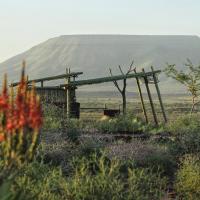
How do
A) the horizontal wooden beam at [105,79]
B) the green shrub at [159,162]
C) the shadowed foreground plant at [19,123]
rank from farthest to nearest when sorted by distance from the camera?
the horizontal wooden beam at [105,79] → the green shrub at [159,162] → the shadowed foreground plant at [19,123]

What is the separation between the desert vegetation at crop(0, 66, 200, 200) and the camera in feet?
13.3

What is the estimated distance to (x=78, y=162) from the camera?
10.6m

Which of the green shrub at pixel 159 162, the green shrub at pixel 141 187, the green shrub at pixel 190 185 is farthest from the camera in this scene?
the green shrub at pixel 159 162

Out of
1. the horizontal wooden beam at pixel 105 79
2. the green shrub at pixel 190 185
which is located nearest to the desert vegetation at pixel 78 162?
the green shrub at pixel 190 185

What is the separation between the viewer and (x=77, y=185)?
758 cm

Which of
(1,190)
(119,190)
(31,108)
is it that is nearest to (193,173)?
(119,190)

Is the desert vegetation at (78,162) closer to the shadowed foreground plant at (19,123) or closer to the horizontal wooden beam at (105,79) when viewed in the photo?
the shadowed foreground plant at (19,123)

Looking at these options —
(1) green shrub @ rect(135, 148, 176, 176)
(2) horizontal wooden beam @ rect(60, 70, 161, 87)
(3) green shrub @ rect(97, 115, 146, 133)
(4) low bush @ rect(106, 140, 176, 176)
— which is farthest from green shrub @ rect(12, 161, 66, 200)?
(2) horizontal wooden beam @ rect(60, 70, 161, 87)

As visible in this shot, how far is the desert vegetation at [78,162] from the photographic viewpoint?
4.05m

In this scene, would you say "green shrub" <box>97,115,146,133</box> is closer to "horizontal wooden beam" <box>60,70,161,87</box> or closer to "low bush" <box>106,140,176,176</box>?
"horizontal wooden beam" <box>60,70,161,87</box>

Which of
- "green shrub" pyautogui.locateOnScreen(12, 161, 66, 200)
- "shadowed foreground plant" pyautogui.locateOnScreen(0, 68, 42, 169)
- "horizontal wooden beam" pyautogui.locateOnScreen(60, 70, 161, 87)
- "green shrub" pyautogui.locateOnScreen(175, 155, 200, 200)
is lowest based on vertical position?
"green shrub" pyautogui.locateOnScreen(175, 155, 200, 200)

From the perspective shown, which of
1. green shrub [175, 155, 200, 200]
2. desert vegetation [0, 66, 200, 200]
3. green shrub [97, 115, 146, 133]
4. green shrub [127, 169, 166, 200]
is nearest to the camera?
desert vegetation [0, 66, 200, 200]

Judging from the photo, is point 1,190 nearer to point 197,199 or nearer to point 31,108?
point 31,108

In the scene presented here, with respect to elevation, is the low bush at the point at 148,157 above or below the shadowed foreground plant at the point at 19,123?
below
